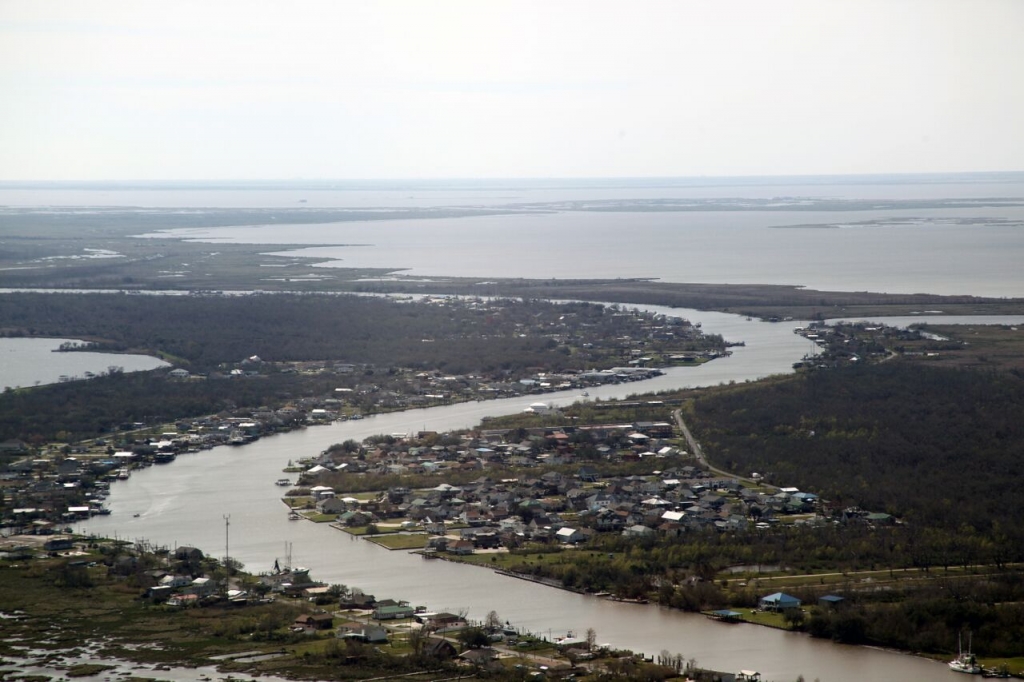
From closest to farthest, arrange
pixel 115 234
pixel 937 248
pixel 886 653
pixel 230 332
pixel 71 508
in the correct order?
pixel 886 653, pixel 71 508, pixel 230 332, pixel 937 248, pixel 115 234

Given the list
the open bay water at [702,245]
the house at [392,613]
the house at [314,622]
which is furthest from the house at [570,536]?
the open bay water at [702,245]

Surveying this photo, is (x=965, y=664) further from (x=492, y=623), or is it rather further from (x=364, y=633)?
(x=364, y=633)

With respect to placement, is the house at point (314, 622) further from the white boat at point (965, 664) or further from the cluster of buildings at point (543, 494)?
the white boat at point (965, 664)

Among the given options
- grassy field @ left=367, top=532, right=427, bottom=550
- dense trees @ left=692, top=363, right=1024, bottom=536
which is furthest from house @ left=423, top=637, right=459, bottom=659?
dense trees @ left=692, top=363, right=1024, bottom=536

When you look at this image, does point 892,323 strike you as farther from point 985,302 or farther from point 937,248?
point 937,248

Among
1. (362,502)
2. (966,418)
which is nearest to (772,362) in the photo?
(966,418)

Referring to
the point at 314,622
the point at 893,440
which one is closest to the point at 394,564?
the point at 314,622

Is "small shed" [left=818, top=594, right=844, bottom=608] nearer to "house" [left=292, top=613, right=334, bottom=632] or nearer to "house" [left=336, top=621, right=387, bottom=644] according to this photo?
"house" [left=336, top=621, right=387, bottom=644]
